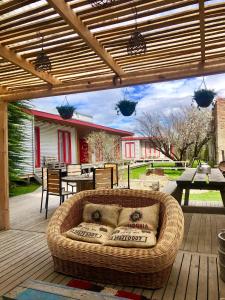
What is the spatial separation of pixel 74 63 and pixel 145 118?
701 inches

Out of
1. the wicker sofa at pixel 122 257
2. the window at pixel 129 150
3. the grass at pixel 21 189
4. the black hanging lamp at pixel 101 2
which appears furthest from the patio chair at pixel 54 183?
the window at pixel 129 150

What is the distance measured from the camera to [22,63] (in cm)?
408

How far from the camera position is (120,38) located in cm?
347

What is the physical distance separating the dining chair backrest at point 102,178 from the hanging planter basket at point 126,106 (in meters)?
2.11

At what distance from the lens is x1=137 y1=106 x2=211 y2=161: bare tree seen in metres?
19.2

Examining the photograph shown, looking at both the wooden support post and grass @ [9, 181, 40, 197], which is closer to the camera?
the wooden support post

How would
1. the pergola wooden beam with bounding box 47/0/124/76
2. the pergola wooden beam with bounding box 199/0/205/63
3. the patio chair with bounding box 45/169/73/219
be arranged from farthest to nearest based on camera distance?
the patio chair with bounding box 45/169/73/219 < the pergola wooden beam with bounding box 199/0/205/63 < the pergola wooden beam with bounding box 47/0/124/76

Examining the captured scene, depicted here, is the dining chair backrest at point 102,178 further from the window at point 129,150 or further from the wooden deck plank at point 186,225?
the window at point 129,150

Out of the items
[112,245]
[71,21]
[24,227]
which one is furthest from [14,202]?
[71,21]

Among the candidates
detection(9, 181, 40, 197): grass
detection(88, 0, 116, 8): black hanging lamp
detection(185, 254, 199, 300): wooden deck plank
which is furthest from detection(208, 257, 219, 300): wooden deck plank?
detection(9, 181, 40, 197): grass

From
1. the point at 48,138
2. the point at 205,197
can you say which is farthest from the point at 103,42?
the point at 48,138

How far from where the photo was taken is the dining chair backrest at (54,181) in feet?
20.6

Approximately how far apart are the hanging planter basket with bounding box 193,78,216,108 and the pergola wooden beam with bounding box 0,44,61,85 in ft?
7.52

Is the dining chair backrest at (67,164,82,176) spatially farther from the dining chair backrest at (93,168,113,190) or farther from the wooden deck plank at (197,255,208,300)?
the wooden deck plank at (197,255,208,300)
